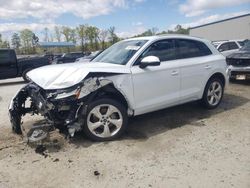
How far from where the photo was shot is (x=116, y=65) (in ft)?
15.4

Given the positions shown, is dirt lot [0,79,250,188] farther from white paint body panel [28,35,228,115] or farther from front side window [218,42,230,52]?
front side window [218,42,230,52]

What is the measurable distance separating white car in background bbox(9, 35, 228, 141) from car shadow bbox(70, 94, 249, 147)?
338 millimetres

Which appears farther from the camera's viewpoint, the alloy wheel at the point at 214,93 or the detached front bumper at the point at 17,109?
the alloy wheel at the point at 214,93

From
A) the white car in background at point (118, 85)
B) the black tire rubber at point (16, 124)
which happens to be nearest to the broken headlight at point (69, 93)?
the white car in background at point (118, 85)

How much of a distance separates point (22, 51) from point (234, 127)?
67771mm

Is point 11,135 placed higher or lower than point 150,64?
lower

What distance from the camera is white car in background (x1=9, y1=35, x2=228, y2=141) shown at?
4.20 metres

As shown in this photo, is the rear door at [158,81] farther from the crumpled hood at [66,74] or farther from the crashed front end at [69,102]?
the crashed front end at [69,102]

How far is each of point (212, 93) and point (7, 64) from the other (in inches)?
428

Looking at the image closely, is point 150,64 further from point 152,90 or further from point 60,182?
point 60,182

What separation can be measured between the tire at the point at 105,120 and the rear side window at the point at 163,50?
114cm

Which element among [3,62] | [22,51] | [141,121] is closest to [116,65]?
[141,121]

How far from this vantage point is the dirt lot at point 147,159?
327 centimetres

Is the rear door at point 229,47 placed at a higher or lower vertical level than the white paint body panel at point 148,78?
higher
